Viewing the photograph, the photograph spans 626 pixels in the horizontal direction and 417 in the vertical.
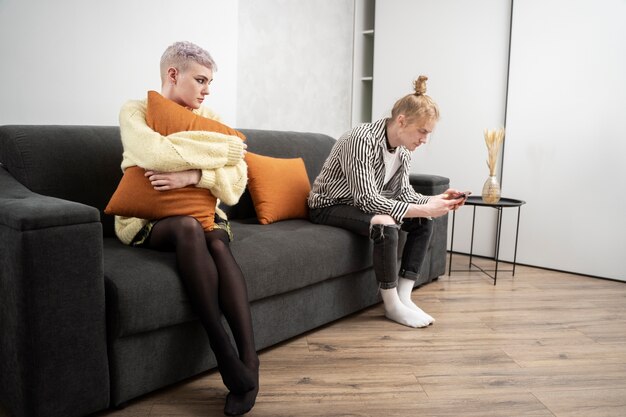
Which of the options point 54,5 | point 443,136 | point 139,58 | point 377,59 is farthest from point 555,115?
point 54,5

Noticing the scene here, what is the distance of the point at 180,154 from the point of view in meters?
1.72

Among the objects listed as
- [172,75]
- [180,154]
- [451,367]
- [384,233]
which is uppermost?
[172,75]

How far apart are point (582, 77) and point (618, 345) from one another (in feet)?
5.61

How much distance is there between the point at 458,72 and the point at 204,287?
2.79 meters

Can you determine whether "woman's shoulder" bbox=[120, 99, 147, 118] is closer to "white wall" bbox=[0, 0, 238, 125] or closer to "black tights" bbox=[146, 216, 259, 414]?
"black tights" bbox=[146, 216, 259, 414]

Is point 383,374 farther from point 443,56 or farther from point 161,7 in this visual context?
point 443,56

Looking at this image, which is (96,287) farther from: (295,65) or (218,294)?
(295,65)

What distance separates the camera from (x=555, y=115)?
333 cm

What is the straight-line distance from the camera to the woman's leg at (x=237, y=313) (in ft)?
5.04

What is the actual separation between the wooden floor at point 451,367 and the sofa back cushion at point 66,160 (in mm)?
808

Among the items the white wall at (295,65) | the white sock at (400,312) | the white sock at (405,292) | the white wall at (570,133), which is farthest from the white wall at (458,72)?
the white sock at (400,312)

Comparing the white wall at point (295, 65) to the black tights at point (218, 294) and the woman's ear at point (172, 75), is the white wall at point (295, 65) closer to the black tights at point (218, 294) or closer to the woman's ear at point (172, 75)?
the woman's ear at point (172, 75)

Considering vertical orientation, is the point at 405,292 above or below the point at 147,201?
below

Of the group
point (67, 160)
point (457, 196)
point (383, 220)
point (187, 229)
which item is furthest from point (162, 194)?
point (457, 196)
